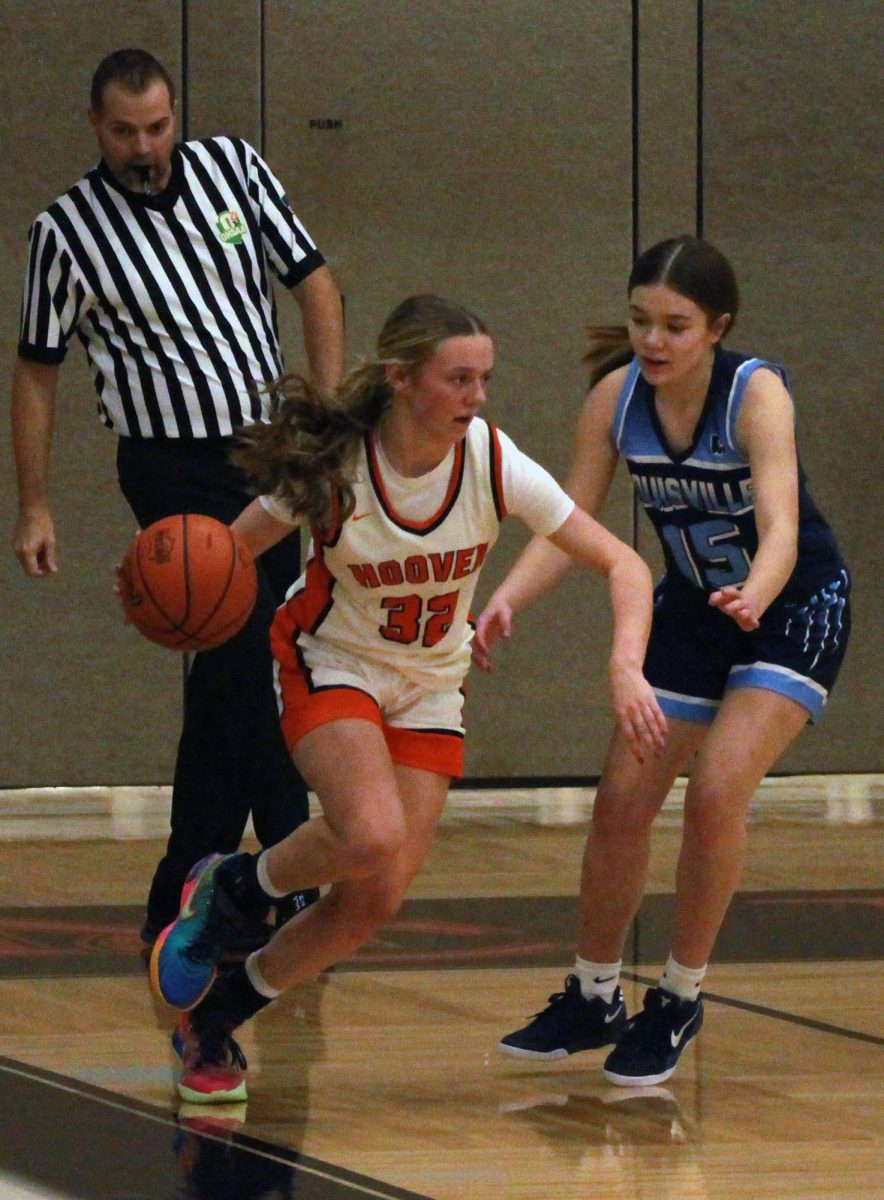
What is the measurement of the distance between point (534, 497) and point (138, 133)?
1520 mm

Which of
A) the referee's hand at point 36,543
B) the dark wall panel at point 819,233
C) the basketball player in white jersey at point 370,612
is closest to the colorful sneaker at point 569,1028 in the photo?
the basketball player in white jersey at point 370,612

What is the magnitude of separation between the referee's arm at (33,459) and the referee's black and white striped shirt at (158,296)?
67 millimetres

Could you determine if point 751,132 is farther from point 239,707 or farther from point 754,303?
point 239,707

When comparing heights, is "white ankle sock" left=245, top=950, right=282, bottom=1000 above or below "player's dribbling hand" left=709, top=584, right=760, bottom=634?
below

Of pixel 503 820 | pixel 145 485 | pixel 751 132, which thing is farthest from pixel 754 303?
pixel 145 485

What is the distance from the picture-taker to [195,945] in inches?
137

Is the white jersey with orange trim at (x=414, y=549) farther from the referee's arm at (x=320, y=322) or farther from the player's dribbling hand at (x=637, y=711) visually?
the referee's arm at (x=320, y=322)

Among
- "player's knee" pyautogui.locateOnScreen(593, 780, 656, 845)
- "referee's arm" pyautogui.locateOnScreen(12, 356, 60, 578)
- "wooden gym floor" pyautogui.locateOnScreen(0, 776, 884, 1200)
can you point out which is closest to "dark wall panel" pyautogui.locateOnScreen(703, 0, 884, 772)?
"wooden gym floor" pyautogui.locateOnScreen(0, 776, 884, 1200)

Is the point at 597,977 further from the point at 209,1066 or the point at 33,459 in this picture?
the point at 33,459

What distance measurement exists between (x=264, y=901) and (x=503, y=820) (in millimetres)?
3247

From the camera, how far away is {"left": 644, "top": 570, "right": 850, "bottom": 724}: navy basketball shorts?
3695 mm

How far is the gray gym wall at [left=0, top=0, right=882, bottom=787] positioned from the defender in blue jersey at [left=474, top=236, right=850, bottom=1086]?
10.9 ft

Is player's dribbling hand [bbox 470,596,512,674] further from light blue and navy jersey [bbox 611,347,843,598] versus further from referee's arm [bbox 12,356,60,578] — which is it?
referee's arm [bbox 12,356,60,578]

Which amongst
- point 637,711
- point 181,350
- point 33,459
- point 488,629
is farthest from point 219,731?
point 637,711
